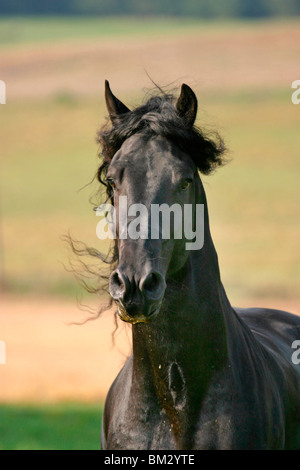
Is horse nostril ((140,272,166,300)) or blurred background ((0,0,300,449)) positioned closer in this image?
horse nostril ((140,272,166,300))

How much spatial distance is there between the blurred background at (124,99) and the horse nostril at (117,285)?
2206 centimetres

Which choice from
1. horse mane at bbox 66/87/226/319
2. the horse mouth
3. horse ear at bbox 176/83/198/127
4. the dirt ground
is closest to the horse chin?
the horse mouth

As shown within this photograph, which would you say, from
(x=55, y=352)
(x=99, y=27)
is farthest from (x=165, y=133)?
(x=99, y=27)

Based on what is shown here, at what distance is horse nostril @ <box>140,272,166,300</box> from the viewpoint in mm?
3252

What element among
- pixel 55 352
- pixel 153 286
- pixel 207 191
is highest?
pixel 207 191

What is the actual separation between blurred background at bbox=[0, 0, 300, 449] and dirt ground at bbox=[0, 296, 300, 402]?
8.48 feet

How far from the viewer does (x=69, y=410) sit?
10852 mm

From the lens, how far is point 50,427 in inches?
379

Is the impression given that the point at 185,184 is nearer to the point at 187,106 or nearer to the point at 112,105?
the point at 187,106

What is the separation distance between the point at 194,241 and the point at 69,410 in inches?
296

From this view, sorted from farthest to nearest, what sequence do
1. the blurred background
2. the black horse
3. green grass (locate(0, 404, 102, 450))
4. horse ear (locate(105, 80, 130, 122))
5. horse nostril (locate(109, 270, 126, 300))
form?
the blurred background
green grass (locate(0, 404, 102, 450))
horse ear (locate(105, 80, 130, 122))
the black horse
horse nostril (locate(109, 270, 126, 300))

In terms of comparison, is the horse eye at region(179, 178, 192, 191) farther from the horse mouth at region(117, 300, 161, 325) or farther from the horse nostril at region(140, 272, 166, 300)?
the horse mouth at region(117, 300, 161, 325)

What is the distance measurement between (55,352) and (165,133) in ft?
44.4

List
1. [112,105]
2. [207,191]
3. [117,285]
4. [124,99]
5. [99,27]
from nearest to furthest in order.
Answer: [117,285] < [112,105] < [124,99] < [207,191] < [99,27]
